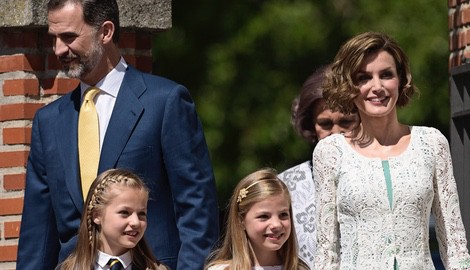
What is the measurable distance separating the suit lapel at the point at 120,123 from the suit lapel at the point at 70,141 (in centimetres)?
11

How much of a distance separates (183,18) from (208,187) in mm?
5575

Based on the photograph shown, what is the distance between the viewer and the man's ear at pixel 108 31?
6.95 m

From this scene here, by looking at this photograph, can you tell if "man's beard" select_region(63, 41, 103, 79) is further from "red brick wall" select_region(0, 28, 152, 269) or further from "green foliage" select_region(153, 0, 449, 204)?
"green foliage" select_region(153, 0, 449, 204)

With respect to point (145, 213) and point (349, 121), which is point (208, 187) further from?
point (349, 121)

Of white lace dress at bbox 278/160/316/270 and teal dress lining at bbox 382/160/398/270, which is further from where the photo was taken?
white lace dress at bbox 278/160/316/270

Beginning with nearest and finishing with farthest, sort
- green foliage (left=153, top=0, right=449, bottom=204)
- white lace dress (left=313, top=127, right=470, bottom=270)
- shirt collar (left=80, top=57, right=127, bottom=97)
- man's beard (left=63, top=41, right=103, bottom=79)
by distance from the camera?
white lace dress (left=313, top=127, right=470, bottom=270)
man's beard (left=63, top=41, right=103, bottom=79)
shirt collar (left=80, top=57, right=127, bottom=97)
green foliage (left=153, top=0, right=449, bottom=204)

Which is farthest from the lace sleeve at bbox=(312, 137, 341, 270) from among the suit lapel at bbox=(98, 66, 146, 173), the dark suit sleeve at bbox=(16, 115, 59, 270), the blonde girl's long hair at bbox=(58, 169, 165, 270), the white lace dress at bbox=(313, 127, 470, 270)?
the dark suit sleeve at bbox=(16, 115, 59, 270)

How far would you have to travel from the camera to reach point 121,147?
267 inches

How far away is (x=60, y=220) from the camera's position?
22.6 ft

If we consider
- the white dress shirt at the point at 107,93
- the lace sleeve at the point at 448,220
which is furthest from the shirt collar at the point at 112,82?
the lace sleeve at the point at 448,220

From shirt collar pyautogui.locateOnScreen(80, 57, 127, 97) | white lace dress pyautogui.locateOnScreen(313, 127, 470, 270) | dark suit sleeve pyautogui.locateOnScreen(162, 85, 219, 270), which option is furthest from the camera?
shirt collar pyautogui.locateOnScreen(80, 57, 127, 97)

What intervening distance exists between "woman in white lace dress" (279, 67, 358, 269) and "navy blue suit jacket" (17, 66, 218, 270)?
1.03 m

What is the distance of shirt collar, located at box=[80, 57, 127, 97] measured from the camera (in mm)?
6922

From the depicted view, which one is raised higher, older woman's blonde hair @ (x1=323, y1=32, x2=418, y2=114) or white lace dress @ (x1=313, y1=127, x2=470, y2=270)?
older woman's blonde hair @ (x1=323, y1=32, x2=418, y2=114)
